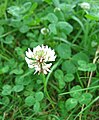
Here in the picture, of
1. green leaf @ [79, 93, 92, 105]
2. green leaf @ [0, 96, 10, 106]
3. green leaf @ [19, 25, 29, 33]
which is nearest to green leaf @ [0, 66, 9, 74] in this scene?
green leaf @ [0, 96, 10, 106]

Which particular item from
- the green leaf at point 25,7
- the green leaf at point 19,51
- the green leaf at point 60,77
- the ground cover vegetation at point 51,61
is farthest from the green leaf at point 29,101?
the green leaf at point 25,7

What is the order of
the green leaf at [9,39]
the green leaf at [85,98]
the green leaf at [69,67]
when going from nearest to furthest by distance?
the green leaf at [85,98]
the green leaf at [69,67]
the green leaf at [9,39]

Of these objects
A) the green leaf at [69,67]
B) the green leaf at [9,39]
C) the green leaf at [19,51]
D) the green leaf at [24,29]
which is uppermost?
the green leaf at [24,29]

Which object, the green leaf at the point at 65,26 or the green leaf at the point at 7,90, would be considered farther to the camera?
the green leaf at the point at 65,26

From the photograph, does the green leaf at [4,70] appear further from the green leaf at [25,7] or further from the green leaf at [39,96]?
the green leaf at [25,7]

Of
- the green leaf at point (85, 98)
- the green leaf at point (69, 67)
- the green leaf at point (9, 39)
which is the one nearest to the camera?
the green leaf at point (85, 98)

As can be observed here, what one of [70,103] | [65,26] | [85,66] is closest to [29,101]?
[70,103]

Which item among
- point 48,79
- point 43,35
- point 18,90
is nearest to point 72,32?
point 43,35

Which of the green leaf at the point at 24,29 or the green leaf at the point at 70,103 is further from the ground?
the green leaf at the point at 24,29

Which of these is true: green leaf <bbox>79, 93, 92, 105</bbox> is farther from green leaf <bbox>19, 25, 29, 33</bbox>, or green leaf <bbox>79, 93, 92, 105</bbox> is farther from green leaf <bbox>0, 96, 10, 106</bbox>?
green leaf <bbox>19, 25, 29, 33</bbox>

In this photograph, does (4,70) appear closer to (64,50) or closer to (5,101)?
(5,101)
